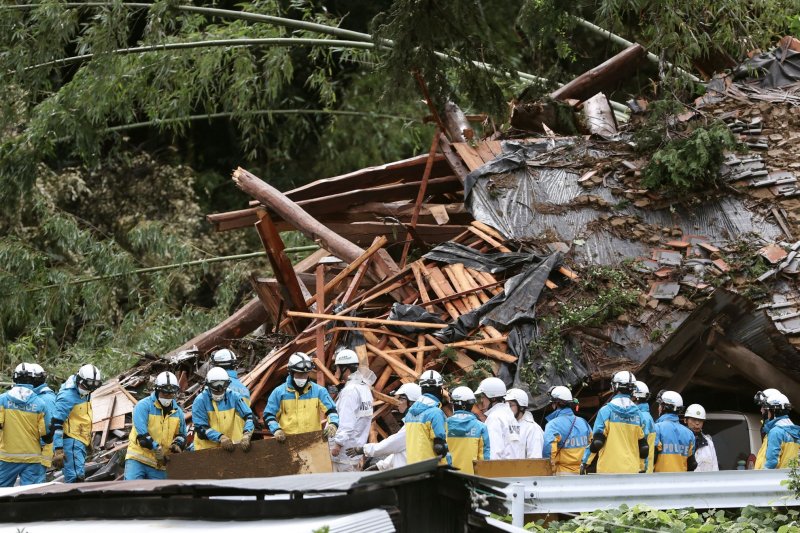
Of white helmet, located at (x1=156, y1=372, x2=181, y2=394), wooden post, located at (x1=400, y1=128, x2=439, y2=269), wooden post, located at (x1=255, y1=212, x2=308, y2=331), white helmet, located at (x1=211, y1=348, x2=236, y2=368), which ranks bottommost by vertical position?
white helmet, located at (x1=156, y1=372, x2=181, y2=394)

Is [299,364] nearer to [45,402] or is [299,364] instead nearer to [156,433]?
[156,433]

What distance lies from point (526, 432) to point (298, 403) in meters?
2.45

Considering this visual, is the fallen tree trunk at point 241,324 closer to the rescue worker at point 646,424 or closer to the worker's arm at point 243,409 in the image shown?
the worker's arm at point 243,409

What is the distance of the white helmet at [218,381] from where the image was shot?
462 inches

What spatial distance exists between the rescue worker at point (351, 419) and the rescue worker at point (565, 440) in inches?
77.4

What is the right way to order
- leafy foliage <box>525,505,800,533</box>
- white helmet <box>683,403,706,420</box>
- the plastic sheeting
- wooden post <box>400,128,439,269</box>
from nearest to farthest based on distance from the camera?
leafy foliage <box>525,505,800,533</box>, white helmet <box>683,403,706,420</box>, wooden post <box>400,128,439,269</box>, the plastic sheeting

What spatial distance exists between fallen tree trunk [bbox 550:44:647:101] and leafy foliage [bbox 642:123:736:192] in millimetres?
3772

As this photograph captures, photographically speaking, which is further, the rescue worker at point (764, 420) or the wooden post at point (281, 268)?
the wooden post at point (281, 268)

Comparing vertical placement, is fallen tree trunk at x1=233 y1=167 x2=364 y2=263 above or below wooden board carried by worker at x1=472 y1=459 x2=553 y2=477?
above

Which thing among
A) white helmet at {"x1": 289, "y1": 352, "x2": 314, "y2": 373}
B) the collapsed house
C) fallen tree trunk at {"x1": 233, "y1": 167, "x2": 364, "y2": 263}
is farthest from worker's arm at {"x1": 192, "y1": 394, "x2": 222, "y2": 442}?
fallen tree trunk at {"x1": 233, "y1": 167, "x2": 364, "y2": 263}

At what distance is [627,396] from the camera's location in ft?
40.3

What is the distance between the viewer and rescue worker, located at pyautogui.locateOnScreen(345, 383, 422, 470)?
11.6 m

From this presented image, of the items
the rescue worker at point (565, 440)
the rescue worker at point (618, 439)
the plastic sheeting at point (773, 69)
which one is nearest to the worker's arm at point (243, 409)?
the rescue worker at point (565, 440)

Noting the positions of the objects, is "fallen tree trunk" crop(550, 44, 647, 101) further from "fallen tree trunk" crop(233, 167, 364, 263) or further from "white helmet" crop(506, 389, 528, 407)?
"white helmet" crop(506, 389, 528, 407)
